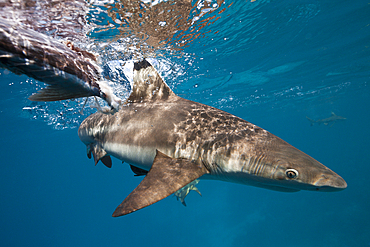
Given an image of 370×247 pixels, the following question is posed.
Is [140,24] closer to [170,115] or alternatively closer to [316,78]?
[170,115]

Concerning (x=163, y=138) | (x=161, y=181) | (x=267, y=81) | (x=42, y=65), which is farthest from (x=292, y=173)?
(x=267, y=81)

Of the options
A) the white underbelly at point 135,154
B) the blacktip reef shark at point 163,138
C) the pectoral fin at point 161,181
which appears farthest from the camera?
the white underbelly at point 135,154

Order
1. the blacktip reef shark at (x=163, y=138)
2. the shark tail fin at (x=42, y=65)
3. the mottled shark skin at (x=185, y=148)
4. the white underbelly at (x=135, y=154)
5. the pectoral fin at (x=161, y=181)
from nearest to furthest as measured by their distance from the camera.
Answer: the shark tail fin at (x=42, y=65)
the pectoral fin at (x=161, y=181)
the blacktip reef shark at (x=163, y=138)
the mottled shark skin at (x=185, y=148)
the white underbelly at (x=135, y=154)

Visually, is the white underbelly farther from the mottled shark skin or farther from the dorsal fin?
the dorsal fin

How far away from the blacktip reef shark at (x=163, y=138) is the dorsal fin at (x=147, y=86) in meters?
0.02

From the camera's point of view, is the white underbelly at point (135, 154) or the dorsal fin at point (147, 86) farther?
the dorsal fin at point (147, 86)

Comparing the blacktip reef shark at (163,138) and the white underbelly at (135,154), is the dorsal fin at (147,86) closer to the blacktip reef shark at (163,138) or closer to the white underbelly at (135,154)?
the blacktip reef shark at (163,138)

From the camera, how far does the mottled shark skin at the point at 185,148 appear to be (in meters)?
2.33

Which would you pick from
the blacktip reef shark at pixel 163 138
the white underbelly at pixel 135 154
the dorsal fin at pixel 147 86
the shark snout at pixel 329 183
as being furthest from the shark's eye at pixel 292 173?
the dorsal fin at pixel 147 86

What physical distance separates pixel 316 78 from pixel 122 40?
80.0 ft

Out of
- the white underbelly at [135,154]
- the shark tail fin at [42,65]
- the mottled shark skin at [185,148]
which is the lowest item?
the white underbelly at [135,154]

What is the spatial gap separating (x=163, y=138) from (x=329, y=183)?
93.2 inches

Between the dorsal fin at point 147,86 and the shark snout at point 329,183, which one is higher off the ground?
the dorsal fin at point 147,86

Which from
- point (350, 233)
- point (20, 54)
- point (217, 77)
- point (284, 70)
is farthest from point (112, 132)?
point (350, 233)
